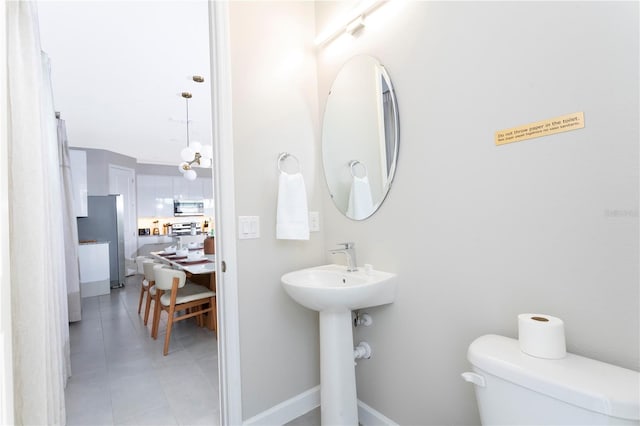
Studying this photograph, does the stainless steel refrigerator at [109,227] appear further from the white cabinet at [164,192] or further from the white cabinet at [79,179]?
the white cabinet at [164,192]

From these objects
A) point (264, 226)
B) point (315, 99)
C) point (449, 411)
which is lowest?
point (449, 411)

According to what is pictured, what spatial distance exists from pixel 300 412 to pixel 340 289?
981 mm

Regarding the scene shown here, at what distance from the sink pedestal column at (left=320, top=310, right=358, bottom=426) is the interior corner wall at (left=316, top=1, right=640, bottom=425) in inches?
8.5

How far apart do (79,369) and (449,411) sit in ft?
9.23

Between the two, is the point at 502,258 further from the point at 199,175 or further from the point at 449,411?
the point at 199,175

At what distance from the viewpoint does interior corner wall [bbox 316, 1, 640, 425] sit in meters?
0.84

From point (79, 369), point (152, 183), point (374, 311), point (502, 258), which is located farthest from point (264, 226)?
point (152, 183)

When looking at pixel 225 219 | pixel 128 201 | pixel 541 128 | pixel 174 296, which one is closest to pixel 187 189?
pixel 128 201

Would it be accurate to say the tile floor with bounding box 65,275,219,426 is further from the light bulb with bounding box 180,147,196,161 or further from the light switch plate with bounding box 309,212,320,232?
the light bulb with bounding box 180,147,196,161

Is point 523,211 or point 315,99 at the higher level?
point 315,99

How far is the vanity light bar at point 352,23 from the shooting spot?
4.89 ft

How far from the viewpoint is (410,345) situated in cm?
140

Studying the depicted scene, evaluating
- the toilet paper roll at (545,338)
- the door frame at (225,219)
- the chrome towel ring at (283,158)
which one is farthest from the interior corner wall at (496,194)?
the door frame at (225,219)

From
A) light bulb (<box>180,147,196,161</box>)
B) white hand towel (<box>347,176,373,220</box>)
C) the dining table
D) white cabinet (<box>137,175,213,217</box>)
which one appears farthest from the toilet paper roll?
white cabinet (<box>137,175,213,217</box>)
